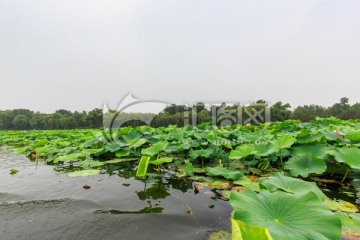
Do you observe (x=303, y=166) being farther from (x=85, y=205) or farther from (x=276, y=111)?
(x=276, y=111)

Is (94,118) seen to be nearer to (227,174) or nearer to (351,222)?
(227,174)

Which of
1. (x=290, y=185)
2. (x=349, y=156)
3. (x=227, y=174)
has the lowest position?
(x=227, y=174)

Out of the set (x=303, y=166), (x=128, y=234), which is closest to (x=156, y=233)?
(x=128, y=234)

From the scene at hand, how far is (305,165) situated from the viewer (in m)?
2.45

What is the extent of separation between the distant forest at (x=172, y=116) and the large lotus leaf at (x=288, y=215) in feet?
17.2

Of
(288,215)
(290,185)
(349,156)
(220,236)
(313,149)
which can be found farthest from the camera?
(313,149)

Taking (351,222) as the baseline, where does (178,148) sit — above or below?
above

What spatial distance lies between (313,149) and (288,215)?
78.4 inches

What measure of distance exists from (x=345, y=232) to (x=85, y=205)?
194 centimetres

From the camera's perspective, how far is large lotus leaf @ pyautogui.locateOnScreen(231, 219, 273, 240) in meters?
0.71

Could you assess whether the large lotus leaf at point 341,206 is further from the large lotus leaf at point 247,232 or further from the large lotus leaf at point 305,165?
the large lotus leaf at point 247,232

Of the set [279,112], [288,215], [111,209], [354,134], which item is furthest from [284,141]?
[279,112]

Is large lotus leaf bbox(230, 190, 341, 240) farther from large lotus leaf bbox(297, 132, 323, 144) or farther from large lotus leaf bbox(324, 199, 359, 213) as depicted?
large lotus leaf bbox(297, 132, 323, 144)

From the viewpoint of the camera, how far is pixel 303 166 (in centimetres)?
246
